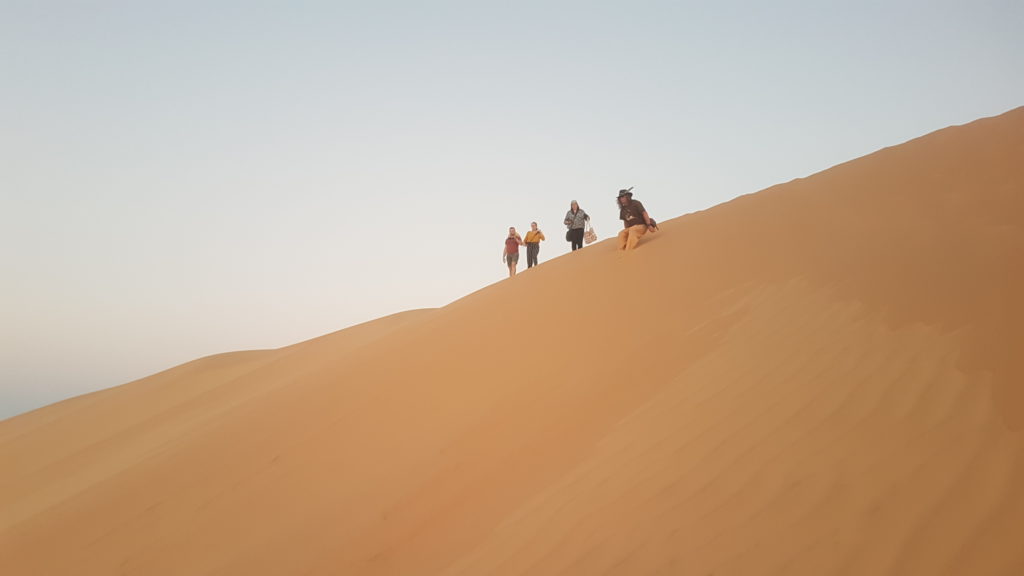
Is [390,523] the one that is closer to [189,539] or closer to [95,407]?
[189,539]

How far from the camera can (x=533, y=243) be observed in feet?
49.2

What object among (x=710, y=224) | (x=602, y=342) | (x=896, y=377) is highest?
(x=710, y=224)

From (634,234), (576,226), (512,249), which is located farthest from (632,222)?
(512,249)

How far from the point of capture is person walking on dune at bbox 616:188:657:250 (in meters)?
9.81

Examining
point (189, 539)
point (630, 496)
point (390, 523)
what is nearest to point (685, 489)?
point (630, 496)

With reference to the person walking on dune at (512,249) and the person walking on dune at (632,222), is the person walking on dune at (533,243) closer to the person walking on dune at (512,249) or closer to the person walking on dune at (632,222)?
the person walking on dune at (512,249)

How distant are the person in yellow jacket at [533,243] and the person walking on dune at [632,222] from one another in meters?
4.67

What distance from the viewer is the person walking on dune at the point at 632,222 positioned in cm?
981

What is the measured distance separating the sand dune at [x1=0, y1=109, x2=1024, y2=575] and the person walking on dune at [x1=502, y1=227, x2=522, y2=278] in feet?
17.8

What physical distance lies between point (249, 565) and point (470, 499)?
1639mm

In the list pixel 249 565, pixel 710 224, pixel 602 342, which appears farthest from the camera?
pixel 710 224

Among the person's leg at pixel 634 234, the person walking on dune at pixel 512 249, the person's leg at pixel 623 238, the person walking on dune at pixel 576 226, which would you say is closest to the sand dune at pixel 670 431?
the person's leg at pixel 634 234

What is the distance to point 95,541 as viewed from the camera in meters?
5.89

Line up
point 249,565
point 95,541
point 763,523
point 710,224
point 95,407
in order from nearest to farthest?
point 763,523 < point 249,565 < point 95,541 < point 710,224 < point 95,407
